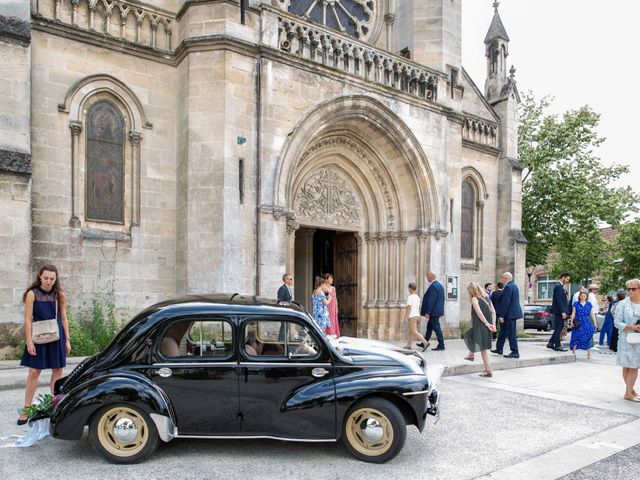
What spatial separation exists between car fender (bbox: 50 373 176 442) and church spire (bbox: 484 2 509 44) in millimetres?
17615

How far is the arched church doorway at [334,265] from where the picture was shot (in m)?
15.1

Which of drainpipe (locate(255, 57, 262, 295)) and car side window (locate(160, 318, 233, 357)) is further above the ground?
drainpipe (locate(255, 57, 262, 295))

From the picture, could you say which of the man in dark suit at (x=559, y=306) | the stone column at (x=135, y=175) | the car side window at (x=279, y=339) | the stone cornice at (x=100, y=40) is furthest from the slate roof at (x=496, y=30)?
the car side window at (x=279, y=339)

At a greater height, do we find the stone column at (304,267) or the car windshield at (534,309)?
the stone column at (304,267)

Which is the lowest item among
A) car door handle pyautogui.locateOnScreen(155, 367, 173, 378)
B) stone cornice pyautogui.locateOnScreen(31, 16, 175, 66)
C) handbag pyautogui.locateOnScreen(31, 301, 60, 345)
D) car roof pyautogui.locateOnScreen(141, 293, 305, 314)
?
car door handle pyautogui.locateOnScreen(155, 367, 173, 378)

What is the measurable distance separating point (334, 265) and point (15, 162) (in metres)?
9.20

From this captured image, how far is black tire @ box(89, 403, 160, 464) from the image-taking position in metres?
4.49

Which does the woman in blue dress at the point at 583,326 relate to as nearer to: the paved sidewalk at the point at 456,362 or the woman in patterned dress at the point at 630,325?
the paved sidewalk at the point at 456,362

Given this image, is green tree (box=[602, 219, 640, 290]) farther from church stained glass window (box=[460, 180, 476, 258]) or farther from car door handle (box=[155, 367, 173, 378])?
car door handle (box=[155, 367, 173, 378])

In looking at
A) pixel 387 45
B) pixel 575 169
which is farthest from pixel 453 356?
pixel 575 169

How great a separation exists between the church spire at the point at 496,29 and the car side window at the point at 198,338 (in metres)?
16.9

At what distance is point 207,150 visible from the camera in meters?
10.8

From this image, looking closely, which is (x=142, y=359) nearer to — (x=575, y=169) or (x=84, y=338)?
(x=84, y=338)

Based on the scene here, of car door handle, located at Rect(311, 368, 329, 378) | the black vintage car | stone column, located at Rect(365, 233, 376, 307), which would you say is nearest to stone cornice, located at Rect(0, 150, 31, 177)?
the black vintage car
